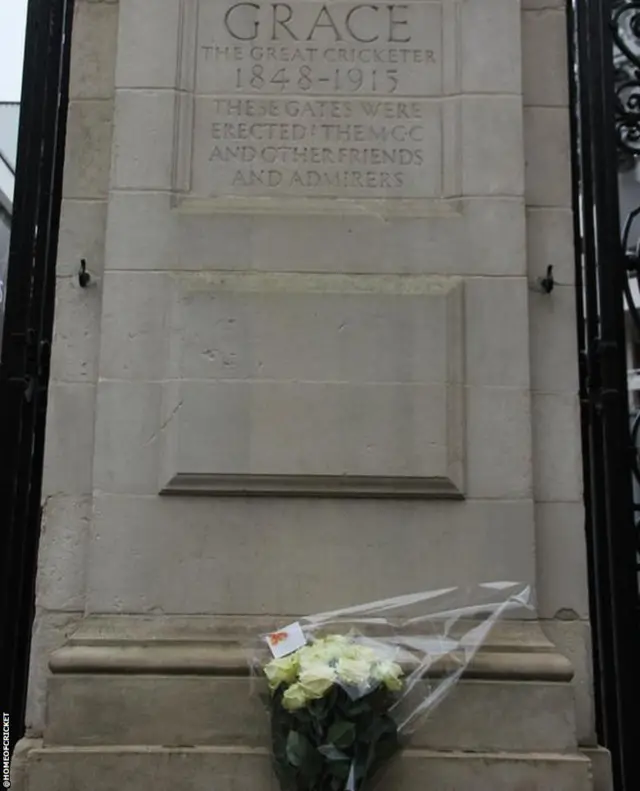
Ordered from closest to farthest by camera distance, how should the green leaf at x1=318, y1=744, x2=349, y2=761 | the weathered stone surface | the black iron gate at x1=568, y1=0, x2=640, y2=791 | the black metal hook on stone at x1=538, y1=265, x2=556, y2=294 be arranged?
the green leaf at x1=318, y1=744, x2=349, y2=761, the weathered stone surface, the black iron gate at x1=568, y1=0, x2=640, y2=791, the black metal hook on stone at x1=538, y1=265, x2=556, y2=294

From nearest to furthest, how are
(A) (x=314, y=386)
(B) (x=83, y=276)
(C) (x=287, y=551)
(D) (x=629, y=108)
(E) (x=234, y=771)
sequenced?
(E) (x=234, y=771), (C) (x=287, y=551), (A) (x=314, y=386), (B) (x=83, y=276), (D) (x=629, y=108)

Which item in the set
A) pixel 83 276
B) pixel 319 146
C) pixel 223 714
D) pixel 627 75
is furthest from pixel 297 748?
pixel 627 75

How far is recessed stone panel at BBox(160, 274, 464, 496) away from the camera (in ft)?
16.5

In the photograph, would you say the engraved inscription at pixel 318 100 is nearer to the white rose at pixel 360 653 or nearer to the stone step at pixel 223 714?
the white rose at pixel 360 653

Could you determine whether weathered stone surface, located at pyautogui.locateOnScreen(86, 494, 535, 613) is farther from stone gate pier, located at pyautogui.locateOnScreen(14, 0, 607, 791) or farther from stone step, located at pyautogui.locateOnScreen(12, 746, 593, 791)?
stone step, located at pyautogui.locateOnScreen(12, 746, 593, 791)

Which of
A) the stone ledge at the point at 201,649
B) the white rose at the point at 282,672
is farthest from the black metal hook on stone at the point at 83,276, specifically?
the white rose at the point at 282,672

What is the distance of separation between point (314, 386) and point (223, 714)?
1689 mm

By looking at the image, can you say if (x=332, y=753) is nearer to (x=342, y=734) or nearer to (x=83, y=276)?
(x=342, y=734)

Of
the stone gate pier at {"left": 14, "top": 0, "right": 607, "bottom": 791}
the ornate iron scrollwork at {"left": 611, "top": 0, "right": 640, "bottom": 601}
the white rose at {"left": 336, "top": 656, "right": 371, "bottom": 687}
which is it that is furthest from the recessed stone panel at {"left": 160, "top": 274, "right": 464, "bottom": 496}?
the ornate iron scrollwork at {"left": 611, "top": 0, "right": 640, "bottom": 601}

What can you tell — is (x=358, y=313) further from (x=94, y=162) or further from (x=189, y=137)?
(x=94, y=162)

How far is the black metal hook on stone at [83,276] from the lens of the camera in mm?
5398

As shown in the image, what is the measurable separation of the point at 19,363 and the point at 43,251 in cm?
73

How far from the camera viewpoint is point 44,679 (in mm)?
5016

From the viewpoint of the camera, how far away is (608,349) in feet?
18.6
